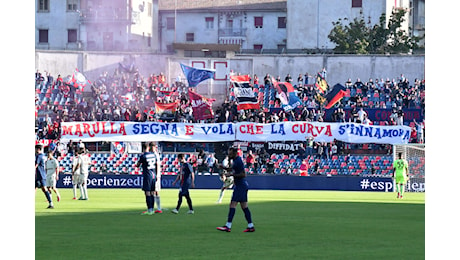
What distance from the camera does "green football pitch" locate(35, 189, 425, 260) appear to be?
707 inches

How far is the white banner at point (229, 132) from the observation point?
55.3m

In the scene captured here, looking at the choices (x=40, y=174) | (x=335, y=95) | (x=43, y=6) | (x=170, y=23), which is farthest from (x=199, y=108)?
(x=170, y=23)

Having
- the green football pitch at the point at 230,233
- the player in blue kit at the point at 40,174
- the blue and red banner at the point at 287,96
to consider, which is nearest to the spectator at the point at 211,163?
the blue and red banner at the point at 287,96

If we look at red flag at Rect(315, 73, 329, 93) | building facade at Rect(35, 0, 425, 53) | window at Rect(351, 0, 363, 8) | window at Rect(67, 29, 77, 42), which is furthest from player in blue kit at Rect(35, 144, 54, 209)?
window at Rect(67, 29, 77, 42)

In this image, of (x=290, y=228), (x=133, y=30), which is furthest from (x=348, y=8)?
(x=290, y=228)

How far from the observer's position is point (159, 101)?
59250mm

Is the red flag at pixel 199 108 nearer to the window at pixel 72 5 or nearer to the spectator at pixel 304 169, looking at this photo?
the spectator at pixel 304 169

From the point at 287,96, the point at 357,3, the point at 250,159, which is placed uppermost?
the point at 357,3

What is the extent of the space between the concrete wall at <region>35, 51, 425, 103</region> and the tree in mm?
7045

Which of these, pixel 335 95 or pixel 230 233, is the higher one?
pixel 335 95

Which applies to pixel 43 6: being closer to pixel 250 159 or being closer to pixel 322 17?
pixel 322 17

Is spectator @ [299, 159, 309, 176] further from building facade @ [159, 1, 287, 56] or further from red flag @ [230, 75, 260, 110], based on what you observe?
building facade @ [159, 1, 287, 56]

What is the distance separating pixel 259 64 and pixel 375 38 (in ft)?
46.2
